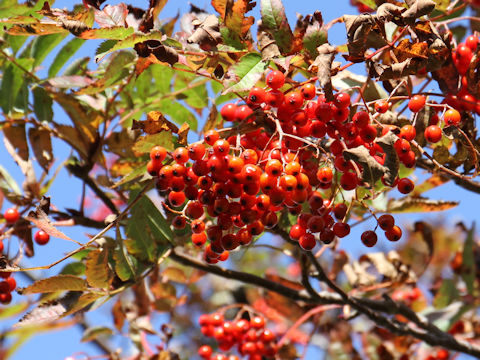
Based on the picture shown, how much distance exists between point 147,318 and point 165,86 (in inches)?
49.9

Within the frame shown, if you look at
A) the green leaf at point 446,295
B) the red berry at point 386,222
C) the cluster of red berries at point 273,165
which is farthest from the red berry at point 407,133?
the green leaf at point 446,295

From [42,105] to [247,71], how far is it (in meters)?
1.17

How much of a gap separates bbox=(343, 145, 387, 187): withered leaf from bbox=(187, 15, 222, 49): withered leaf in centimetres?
50

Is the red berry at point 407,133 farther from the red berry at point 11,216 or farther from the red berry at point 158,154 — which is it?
the red berry at point 11,216

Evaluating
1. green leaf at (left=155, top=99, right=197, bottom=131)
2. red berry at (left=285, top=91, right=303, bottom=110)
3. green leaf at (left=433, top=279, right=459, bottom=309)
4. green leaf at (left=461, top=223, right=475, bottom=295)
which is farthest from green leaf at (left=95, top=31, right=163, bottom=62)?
green leaf at (left=433, top=279, right=459, bottom=309)

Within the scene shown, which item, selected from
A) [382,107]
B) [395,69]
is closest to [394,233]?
[382,107]

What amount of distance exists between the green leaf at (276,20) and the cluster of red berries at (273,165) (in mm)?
136

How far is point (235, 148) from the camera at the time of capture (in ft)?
5.28

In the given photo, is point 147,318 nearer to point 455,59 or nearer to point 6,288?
point 6,288

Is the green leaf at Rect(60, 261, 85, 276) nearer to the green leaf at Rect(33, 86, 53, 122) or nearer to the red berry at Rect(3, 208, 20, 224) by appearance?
the red berry at Rect(3, 208, 20, 224)

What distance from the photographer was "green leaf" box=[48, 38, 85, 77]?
2.43 meters

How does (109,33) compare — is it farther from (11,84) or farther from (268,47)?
(11,84)

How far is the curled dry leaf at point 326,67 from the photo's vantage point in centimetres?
145

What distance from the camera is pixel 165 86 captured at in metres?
2.51
